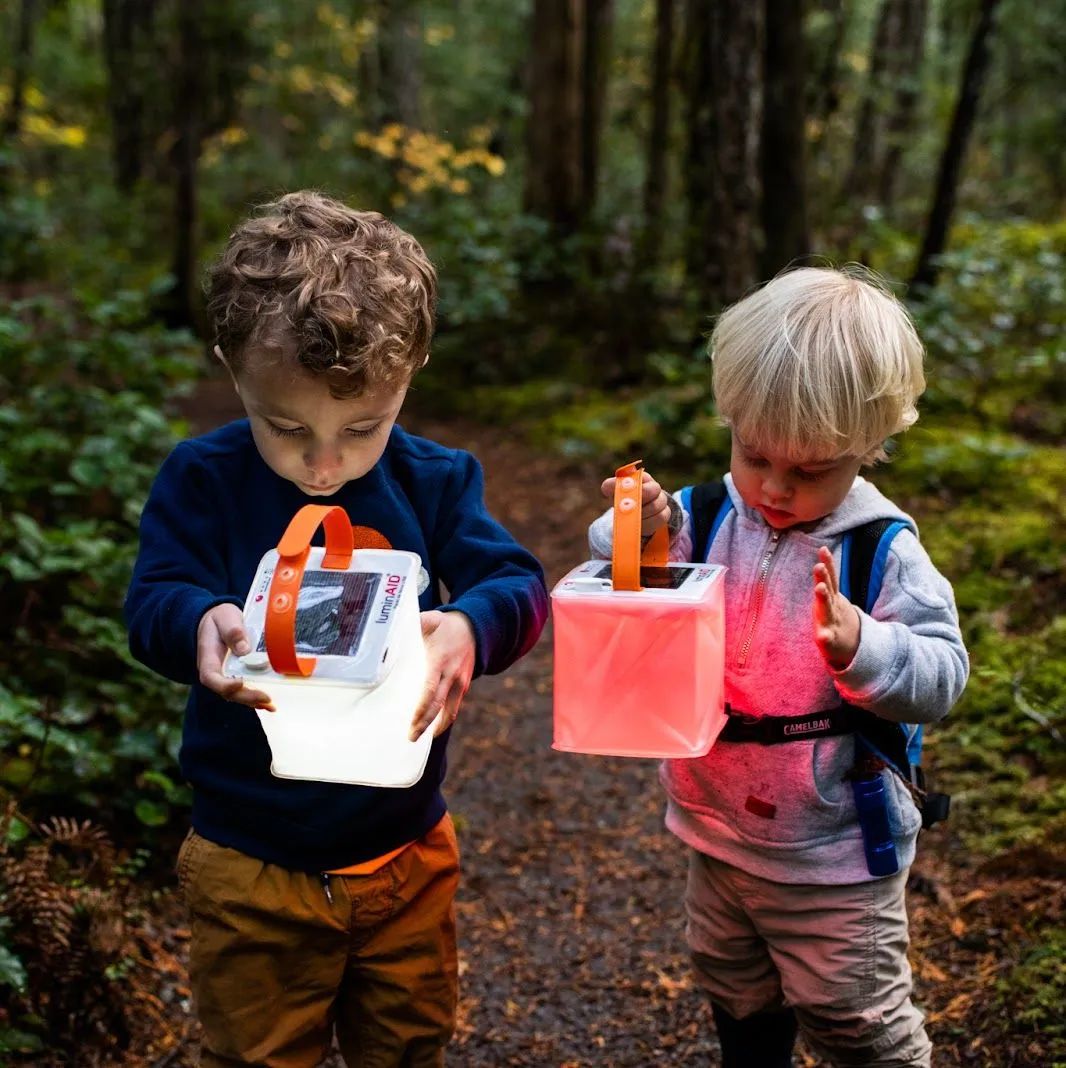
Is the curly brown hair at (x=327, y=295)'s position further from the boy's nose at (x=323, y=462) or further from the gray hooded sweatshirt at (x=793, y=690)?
the gray hooded sweatshirt at (x=793, y=690)

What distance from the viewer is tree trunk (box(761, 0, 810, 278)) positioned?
26.9ft

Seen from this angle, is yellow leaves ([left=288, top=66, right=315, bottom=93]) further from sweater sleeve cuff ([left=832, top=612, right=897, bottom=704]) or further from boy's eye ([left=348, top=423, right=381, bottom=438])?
sweater sleeve cuff ([left=832, top=612, right=897, bottom=704])

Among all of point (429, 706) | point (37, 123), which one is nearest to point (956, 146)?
point (429, 706)

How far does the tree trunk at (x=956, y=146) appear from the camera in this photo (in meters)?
7.85

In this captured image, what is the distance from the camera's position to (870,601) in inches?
76.8

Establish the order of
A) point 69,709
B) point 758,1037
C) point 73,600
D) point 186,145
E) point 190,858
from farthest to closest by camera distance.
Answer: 1. point 186,145
2. point 73,600
3. point 69,709
4. point 758,1037
5. point 190,858

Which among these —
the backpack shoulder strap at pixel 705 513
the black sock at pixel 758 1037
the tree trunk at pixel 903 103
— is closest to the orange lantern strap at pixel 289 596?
the backpack shoulder strap at pixel 705 513

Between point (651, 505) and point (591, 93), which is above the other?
point (591, 93)

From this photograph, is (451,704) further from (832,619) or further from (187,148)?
(187,148)

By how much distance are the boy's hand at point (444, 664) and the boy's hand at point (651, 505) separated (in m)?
0.35

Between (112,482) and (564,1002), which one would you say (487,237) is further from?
(564,1002)

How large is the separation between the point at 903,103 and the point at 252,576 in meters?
18.0

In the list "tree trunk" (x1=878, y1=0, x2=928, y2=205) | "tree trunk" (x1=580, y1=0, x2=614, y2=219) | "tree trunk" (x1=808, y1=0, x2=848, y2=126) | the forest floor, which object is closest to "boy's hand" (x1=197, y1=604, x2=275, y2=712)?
the forest floor

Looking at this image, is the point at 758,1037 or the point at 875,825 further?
the point at 758,1037
